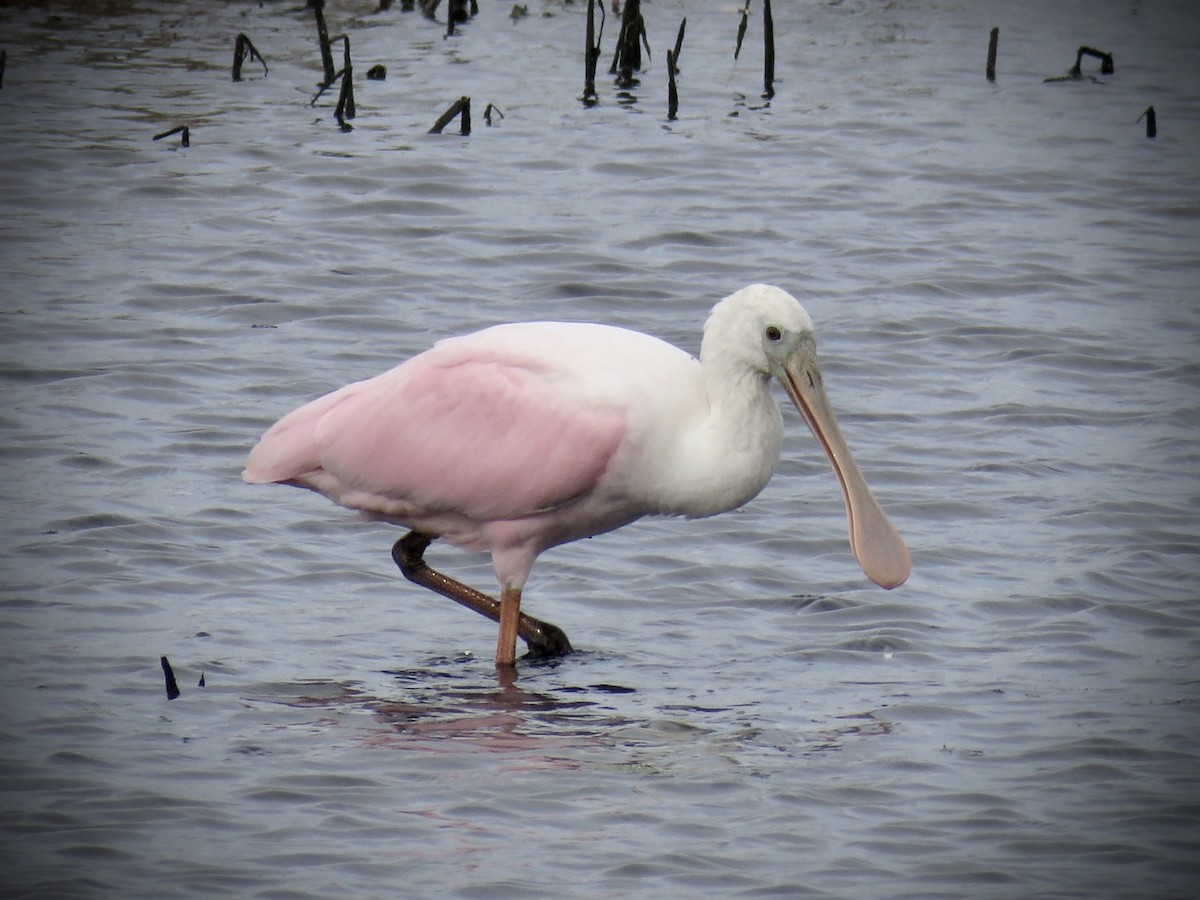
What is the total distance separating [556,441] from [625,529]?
1771 mm

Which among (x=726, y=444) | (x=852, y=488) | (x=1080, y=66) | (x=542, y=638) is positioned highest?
(x=1080, y=66)

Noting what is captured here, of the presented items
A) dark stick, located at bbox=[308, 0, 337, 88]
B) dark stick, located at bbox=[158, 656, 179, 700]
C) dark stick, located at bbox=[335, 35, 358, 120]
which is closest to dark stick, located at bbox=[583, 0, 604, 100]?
dark stick, located at bbox=[335, 35, 358, 120]

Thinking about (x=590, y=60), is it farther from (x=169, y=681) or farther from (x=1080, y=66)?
(x=169, y=681)

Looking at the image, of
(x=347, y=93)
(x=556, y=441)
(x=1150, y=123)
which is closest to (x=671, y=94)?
(x=347, y=93)

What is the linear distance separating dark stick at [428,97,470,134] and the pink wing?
6787mm

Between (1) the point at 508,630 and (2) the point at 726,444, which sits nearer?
(2) the point at 726,444

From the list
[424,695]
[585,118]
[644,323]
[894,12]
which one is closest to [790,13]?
[894,12]

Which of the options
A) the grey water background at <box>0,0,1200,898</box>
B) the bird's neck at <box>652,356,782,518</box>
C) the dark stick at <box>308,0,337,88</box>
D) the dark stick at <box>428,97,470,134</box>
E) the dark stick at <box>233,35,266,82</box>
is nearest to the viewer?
the grey water background at <box>0,0,1200,898</box>

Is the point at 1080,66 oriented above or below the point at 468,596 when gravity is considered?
above

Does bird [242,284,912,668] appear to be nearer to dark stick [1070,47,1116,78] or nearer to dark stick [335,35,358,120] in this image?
dark stick [335,35,358,120]

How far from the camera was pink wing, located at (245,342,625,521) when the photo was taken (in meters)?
7.38

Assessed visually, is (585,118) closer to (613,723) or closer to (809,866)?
(613,723)

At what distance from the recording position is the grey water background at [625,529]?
6070 millimetres

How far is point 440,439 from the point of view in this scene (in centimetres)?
762
